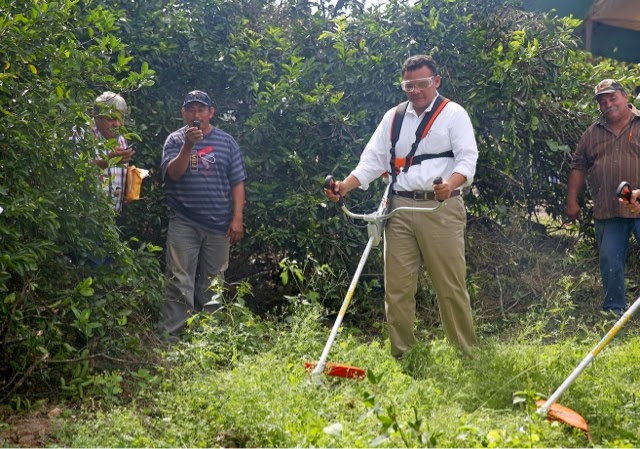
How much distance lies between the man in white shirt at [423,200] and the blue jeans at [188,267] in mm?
1384

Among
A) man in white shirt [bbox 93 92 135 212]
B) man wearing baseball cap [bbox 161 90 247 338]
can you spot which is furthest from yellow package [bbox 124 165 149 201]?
man wearing baseball cap [bbox 161 90 247 338]

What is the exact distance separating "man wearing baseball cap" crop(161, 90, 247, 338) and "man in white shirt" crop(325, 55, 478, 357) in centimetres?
130

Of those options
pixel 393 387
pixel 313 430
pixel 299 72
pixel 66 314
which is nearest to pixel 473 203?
pixel 299 72

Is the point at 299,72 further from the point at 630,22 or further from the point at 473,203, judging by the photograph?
the point at 630,22

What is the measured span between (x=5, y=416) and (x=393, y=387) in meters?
2.18

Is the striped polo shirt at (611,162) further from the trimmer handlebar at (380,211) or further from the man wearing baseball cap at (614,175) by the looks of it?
the trimmer handlebar at (380,211)

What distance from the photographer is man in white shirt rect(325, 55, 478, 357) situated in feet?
20.1

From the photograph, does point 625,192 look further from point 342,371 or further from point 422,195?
point 342,371

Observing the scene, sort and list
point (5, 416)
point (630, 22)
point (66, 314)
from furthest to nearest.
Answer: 1. point (630, 22)
2. point (66, 314)
3. point (5, 416)

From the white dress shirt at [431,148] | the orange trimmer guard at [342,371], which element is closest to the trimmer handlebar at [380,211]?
the white dress shirt at [431,148]

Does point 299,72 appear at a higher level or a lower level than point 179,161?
higher

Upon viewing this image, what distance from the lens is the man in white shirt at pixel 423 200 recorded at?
20.1ft

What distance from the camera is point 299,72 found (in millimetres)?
7898

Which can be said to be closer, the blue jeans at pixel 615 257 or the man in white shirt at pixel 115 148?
the man in white shirt at pixel 115 148
